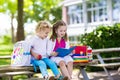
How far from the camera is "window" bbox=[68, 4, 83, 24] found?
3353 cm

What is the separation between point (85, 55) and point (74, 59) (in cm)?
23

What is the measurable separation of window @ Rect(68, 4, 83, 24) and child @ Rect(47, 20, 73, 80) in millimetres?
26436

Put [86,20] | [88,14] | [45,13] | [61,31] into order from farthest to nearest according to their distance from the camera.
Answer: [45,13]
[88,14]
[86,20]
[61,31]

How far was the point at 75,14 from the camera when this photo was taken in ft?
113

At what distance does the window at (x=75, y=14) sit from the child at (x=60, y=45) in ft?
86.7

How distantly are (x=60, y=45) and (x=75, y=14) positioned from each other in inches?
1087

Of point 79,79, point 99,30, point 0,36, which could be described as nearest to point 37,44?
point 79,79

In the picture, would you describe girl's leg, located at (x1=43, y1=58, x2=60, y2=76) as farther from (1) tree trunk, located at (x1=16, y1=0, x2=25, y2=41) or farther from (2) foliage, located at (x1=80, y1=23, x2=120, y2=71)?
(1) tree trunk, located at (x1=16, y1=0, x2=25, y2=41)

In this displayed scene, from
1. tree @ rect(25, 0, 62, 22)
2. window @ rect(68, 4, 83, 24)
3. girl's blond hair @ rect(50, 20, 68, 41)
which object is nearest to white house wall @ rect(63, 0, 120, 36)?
window @ rect(68, 4, 83, 24)

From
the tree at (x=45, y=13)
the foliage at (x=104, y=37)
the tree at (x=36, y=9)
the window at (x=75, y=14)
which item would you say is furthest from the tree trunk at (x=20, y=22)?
the tree at (x=45, y=13)

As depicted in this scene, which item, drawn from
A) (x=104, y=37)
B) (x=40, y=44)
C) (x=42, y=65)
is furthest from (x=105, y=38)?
(x=42, y=65)

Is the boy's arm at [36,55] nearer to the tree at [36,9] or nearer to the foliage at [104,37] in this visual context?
the foliage at [104,37]

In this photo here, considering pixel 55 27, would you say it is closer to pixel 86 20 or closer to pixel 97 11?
pixel 97 11

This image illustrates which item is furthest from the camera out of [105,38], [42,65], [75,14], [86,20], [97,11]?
[75,14]
